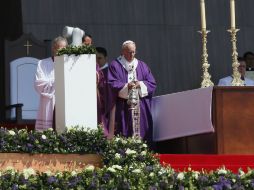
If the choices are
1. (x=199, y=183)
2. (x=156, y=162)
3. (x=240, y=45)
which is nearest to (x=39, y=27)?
(x=240, y=45)

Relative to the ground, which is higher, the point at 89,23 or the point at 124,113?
the point at 89,23

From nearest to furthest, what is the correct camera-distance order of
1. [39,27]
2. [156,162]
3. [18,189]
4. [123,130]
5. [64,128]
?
1. [18,189]
2. [156,162]
3. [64,128]
4. [123,130]
5. [39,27]

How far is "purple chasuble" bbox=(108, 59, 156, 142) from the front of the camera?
574 inches

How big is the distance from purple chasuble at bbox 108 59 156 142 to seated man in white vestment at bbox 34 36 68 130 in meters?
→ 0.78

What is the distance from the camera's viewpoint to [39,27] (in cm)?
1795

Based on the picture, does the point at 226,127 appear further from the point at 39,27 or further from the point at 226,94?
the point at 39,27

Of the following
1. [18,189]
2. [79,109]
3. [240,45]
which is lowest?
[18,189]

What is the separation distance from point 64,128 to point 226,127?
208 cm

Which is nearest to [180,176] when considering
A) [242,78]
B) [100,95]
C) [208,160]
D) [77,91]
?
[208,160]

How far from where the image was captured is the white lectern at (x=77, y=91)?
1325cm

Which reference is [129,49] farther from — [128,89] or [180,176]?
[180,176]

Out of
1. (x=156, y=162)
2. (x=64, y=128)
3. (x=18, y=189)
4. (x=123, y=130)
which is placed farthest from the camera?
(x=123, y=130)

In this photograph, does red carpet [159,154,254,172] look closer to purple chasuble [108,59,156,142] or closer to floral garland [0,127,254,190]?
floral garland [0,127,254,190]

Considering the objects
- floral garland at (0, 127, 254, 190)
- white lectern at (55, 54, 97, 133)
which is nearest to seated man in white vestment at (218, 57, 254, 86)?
white lectern at (55, 54, 97, 133)
